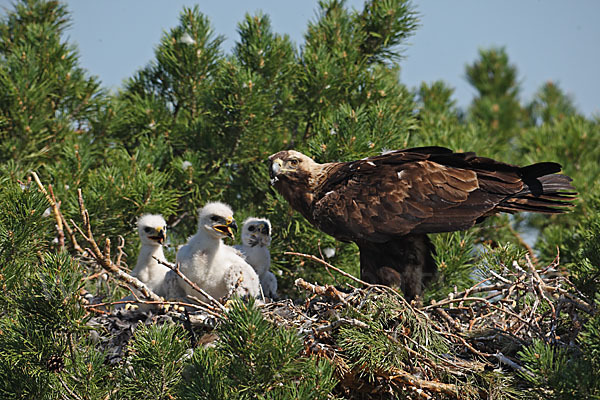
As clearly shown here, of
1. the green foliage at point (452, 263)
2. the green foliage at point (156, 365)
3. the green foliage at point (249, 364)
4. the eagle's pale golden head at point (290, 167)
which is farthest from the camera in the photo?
the green foliage at point (452, 263)

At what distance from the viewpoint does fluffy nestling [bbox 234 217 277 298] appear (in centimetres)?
518

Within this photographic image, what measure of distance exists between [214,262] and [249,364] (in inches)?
71.6

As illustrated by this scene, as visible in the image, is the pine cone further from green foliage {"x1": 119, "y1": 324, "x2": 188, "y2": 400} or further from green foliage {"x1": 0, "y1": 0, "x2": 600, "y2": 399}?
green foliage {"x1": 119, "y1": 324, "x2": 188, "y2": 400}

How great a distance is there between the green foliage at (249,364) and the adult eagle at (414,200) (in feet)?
5.58

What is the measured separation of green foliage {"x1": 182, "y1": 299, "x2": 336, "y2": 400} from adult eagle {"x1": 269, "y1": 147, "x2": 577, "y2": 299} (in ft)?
5.58

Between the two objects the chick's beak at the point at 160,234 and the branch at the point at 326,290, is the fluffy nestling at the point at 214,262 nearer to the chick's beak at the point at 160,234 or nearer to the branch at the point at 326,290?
the chick's beak at the point at 160,234

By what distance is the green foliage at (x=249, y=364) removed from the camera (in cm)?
282

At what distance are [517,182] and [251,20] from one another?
2.83m

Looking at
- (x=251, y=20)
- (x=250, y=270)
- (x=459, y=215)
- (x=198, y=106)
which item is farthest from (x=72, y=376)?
(x=251, y=20)

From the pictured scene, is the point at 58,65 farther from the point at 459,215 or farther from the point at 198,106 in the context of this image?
the point at 459,215

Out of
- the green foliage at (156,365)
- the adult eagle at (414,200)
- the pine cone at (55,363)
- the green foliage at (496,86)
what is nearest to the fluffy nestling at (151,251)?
the adult eagle at (414,200)

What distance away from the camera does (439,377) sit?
363 centimetres

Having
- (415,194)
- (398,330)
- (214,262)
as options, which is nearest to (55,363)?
(214,262)

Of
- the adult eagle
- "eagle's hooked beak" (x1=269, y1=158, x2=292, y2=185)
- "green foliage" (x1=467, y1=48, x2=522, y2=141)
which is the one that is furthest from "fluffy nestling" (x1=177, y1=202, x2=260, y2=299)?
"green foliage" (x1=467, y1=48, x2=522, y2=141)
